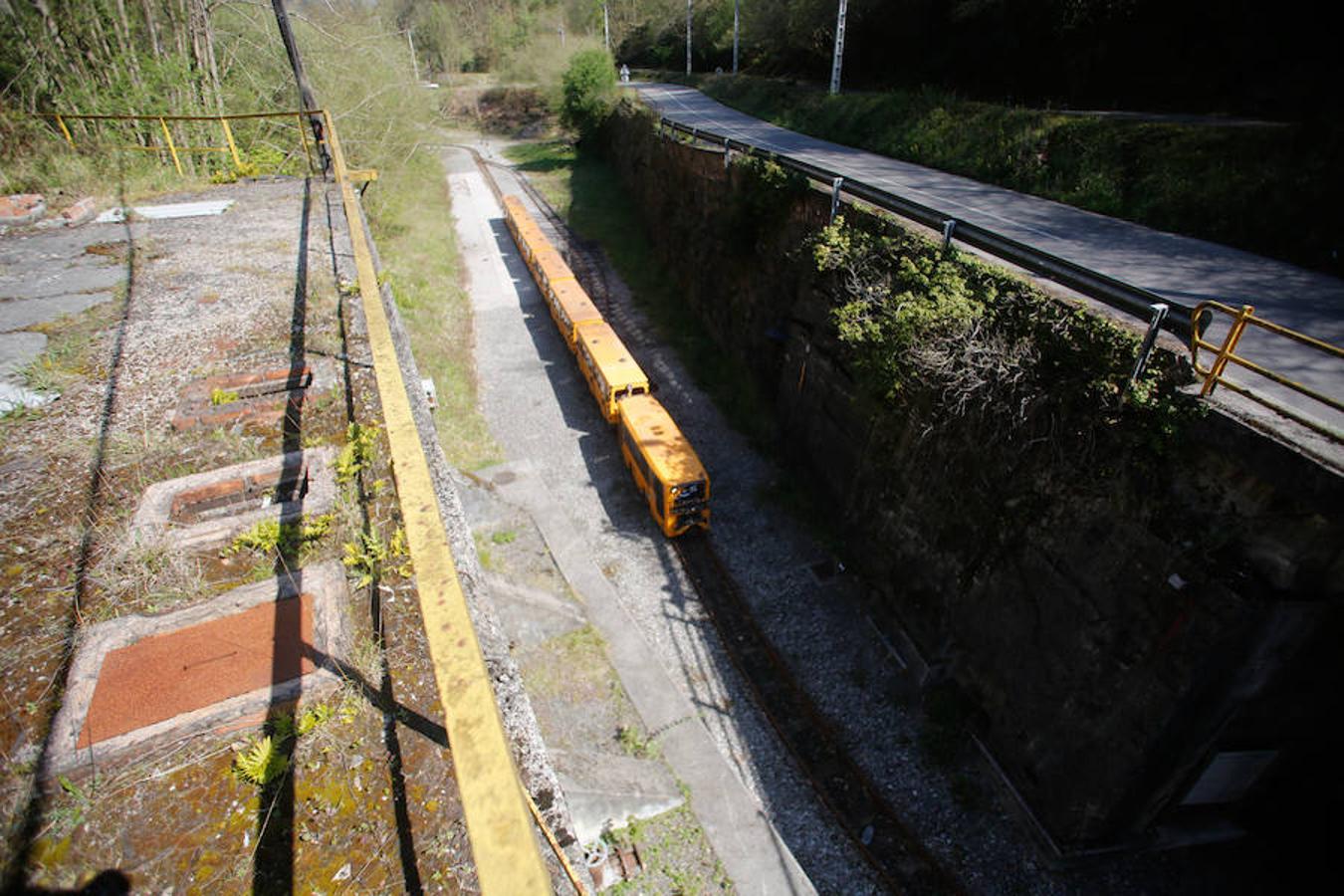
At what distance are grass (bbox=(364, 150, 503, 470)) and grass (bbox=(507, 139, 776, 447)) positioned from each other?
683 centimetres

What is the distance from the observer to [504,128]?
199 ft

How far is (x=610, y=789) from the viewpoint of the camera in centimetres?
994

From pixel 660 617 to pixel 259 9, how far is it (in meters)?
23.3

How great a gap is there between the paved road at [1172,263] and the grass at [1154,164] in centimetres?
43

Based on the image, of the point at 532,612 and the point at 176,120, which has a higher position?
the point at 176,120

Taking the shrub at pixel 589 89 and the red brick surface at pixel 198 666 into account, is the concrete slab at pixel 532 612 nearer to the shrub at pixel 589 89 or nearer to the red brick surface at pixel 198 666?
the red brick surface at pixel 198 666

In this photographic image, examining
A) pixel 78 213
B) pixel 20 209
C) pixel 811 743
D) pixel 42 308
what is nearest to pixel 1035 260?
pixel 811 743

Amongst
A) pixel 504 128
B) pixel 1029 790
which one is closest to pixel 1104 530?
pixel 1029 790

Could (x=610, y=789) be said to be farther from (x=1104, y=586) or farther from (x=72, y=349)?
(x=72, y=349)

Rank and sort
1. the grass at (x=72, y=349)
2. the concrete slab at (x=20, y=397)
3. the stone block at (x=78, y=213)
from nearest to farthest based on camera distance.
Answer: the concrete slab at (x=20, y=397), the grass at (x=72, y=349), the stone block at (x=78, y=213)

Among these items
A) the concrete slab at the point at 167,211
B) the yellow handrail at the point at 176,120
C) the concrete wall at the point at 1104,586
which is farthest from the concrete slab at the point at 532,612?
the yellow handrail at the point at 176,120

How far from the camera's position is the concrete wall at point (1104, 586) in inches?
261

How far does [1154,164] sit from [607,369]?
1284 cm

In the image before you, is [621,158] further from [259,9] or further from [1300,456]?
[1300,456]
